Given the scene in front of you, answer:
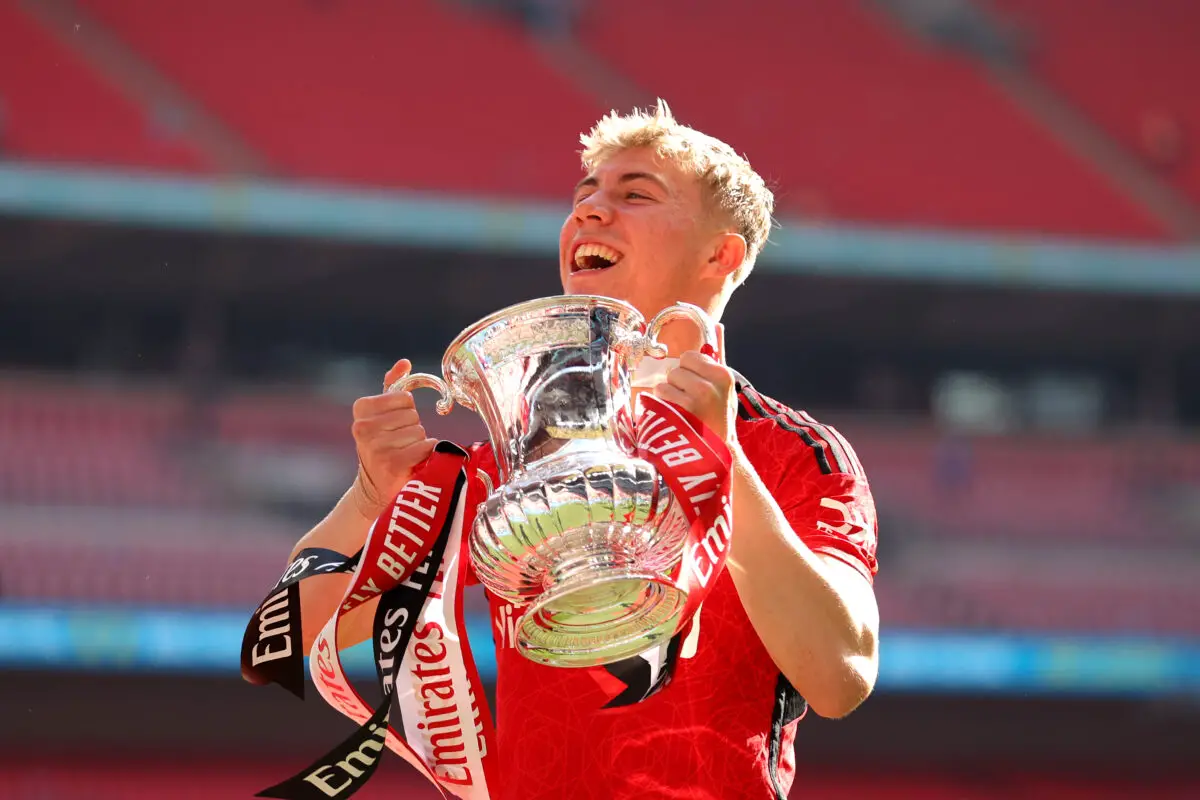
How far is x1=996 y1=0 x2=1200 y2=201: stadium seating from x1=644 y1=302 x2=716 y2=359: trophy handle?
13.6 metres

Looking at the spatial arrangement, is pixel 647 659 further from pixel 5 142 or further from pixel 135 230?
pixel 5 142

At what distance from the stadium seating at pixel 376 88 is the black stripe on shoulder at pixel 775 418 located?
1053cm

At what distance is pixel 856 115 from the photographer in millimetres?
13898

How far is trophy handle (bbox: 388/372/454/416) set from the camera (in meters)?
1.50

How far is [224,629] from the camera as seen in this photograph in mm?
9086

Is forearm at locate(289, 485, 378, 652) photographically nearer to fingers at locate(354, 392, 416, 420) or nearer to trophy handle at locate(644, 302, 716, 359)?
fingers at locate(354, 392, 416, 420)

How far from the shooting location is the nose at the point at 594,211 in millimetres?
1812

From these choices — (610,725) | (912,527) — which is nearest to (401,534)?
(610,725)

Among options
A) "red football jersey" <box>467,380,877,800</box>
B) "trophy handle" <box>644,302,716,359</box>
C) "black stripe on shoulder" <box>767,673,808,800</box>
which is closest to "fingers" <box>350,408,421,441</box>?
"red football jersey" <box>467,380,877,800</box>

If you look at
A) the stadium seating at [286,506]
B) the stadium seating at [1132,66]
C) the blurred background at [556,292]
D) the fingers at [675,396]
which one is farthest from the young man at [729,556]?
the stadium seating at [1132,66]

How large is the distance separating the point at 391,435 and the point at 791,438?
50 centimetres

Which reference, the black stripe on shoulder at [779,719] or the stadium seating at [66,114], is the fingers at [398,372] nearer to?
the black stripe on shoulder at [779,719]

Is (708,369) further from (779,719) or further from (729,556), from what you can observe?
(779,719)

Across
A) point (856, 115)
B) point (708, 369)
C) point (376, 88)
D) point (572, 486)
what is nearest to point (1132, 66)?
point (856, 115)
